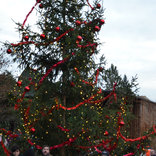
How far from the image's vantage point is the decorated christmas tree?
10130mm

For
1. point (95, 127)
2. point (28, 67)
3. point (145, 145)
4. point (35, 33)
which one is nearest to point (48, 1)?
point (35, 33)

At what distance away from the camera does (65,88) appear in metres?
10.6

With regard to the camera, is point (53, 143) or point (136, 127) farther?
point (136, 127)

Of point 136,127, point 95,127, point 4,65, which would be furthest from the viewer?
point 4,65

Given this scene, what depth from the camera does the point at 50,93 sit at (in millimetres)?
10672

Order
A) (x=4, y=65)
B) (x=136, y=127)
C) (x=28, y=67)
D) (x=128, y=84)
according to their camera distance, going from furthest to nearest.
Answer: (x=4, y=65)
(x=136, y=127)
(x=128, y=84)
(x=28, y=67)

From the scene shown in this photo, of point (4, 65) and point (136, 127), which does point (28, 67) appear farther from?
point (4, 65)

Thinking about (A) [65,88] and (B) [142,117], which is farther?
(B) [142,117]

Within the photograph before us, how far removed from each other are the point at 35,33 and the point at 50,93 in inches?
84.9

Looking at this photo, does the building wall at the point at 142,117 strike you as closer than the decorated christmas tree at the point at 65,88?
No

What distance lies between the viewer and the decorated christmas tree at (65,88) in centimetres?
1013

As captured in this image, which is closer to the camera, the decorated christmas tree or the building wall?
the decorated christmas tree

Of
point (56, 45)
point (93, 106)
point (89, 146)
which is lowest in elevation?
point (89, 146)

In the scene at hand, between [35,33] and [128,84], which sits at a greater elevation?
[35,33]
